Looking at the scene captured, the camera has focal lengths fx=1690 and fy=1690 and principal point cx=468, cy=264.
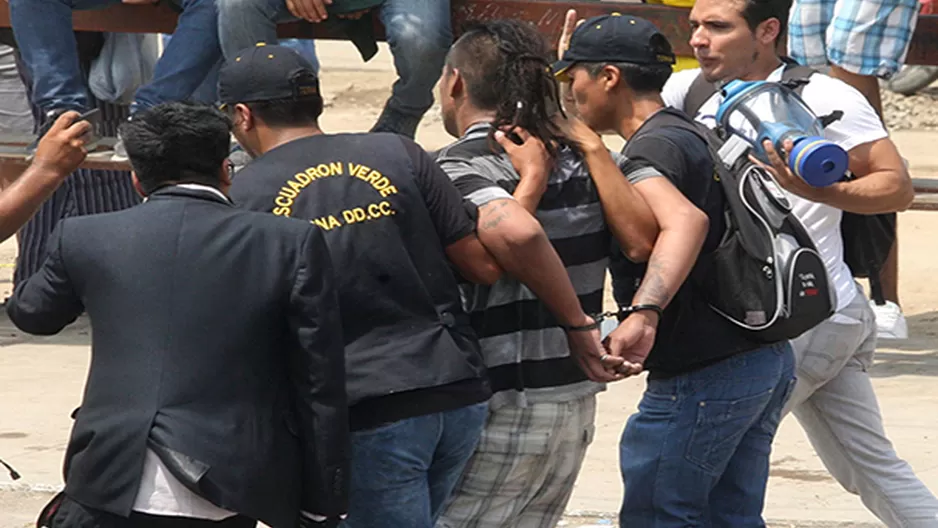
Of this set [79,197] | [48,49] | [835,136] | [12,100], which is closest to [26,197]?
[835,136]

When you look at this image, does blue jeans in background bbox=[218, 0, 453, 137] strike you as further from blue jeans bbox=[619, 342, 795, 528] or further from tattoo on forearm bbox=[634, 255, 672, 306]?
tattoo on forearm bbox=[634, 255, 672, 306]

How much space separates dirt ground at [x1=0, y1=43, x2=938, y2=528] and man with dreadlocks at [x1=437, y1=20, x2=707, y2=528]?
147 cm

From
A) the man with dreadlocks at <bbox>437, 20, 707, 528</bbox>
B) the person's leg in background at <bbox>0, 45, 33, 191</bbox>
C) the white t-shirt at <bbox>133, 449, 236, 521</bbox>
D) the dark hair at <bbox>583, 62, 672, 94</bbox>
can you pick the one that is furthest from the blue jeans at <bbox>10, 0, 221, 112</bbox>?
the white t-shirt at <bbox>133, 449, 236, 521</bbox>

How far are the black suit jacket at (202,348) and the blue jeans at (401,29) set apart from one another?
3.83 m

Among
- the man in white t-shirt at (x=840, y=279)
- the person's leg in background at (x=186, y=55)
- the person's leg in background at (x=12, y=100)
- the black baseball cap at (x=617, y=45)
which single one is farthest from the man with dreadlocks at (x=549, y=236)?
the person's leg in background at (x=12, y=100)

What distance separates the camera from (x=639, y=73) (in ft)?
13.5

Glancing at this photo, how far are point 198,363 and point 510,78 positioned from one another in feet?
3.40

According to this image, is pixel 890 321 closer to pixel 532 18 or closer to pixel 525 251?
pixel 532 18

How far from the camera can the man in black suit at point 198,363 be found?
329 cm

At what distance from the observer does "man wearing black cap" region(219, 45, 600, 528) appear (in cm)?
355

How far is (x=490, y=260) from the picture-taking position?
3.70m

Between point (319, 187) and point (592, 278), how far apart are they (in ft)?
2.45

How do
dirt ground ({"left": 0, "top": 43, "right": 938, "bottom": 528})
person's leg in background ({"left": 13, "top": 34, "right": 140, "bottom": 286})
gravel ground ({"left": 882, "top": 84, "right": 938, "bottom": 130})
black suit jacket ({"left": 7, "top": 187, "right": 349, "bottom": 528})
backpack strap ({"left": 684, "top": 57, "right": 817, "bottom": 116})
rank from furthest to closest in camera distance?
gravel ground ({"left": 882, "top": 84, "right": 938, "bottom": 130})
person's leg in background ({"left": 13, "top": 34, "right": 140, "bottom": 286})
dirt ground ({"left": 0, "top": 43, "right": 938, "bottom": 528})
backpack strap ({"left": 684, "top": 57, "right": 817, "bottom": 116})
black suit jacket ({"left": 7, "top": 187, "right": 349, "bottom": 528})

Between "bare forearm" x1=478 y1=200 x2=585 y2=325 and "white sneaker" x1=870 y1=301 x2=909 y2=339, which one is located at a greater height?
"bare forearm" x1=478 y1=200 x2=585 y2=325
